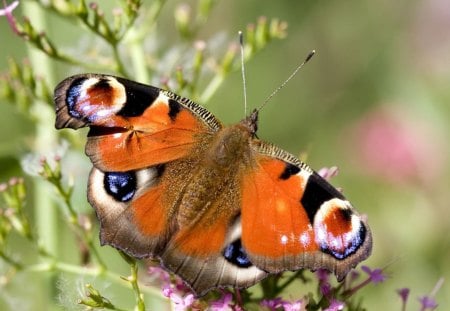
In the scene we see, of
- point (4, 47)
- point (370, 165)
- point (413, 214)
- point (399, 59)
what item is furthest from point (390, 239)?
point (4, 47)

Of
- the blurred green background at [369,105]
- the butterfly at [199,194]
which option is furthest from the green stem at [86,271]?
the blurred green background at [369,105]

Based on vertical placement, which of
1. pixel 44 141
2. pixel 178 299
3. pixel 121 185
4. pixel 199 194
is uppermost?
pixel 199 194

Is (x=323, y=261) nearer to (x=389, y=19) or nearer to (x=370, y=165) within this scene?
(x=370, y=165)

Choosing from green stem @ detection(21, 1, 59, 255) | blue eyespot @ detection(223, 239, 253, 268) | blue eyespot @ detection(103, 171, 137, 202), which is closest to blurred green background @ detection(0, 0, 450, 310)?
green stem @ detection(21, 1, 59, 255)

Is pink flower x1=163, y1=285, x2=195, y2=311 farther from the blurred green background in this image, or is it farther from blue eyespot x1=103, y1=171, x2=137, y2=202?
the blurred green background

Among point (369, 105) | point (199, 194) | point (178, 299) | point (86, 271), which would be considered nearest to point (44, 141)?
point (86, 271)

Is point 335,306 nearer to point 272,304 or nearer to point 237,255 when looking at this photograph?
point 272,304
